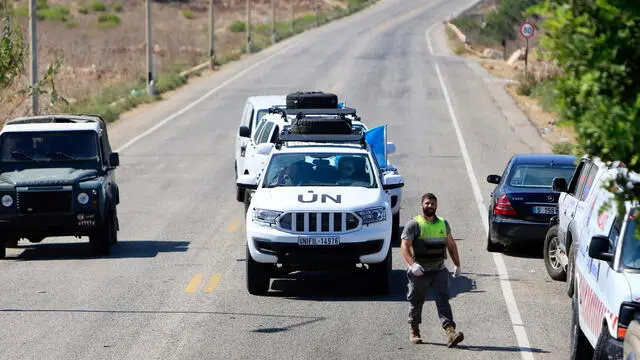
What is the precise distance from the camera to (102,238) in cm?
1861

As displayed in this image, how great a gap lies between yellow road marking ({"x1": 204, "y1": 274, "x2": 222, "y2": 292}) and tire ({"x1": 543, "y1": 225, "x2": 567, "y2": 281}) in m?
4.58

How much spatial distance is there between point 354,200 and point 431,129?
74.5ft

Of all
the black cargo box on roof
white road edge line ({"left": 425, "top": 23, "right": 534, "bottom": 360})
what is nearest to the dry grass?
white road edge line ({"left": 425, "top": 23, "right": 534, "bottom": 360})

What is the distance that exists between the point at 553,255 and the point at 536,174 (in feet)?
8.66

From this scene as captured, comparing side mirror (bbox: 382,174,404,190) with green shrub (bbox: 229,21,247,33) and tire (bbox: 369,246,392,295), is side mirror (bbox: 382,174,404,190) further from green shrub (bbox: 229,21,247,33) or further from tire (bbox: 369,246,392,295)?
green shrub (bbox: 229,21,247,33)

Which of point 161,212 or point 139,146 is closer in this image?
point 161,212

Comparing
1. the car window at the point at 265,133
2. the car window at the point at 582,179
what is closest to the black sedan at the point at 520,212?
the car window at the point at 582,179

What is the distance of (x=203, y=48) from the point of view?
8631cm

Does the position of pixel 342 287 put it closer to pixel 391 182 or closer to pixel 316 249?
pixel 316 249

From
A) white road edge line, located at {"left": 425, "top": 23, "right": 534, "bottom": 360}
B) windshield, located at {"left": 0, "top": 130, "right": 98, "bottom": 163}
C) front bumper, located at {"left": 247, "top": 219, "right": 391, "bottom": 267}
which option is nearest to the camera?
white road edge line, located at {"left": 425, "top": 23, "right": 534, "bottom": 360}

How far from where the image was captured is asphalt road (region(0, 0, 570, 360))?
1275cm

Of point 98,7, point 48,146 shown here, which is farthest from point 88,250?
point 98,7

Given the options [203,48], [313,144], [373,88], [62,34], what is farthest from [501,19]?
[313,144]

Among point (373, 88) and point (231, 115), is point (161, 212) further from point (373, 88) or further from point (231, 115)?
point (373, 88)
